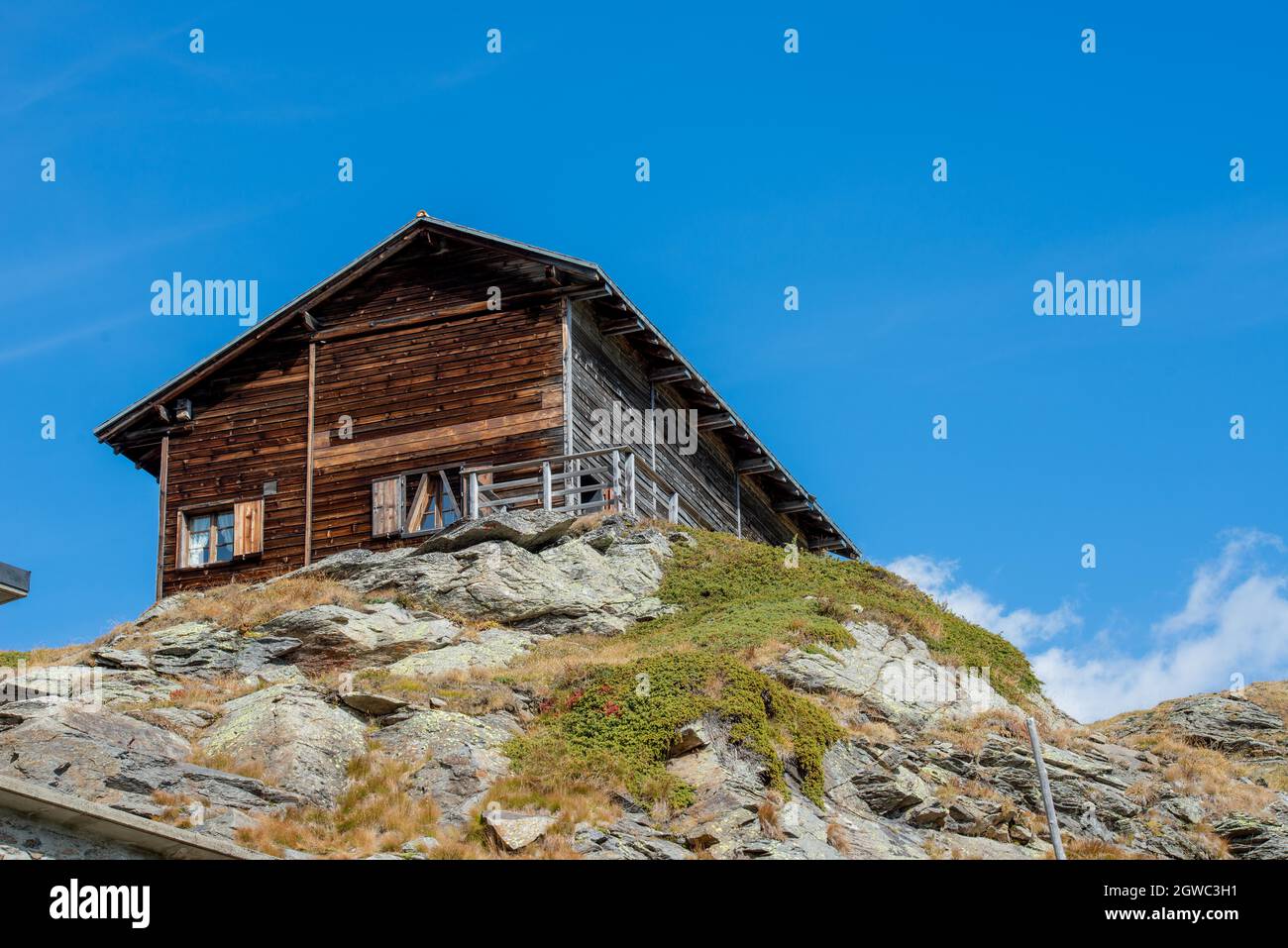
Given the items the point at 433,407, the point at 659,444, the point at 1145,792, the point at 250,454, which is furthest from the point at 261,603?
the point at 1145,792

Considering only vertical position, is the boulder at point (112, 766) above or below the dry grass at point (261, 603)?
below

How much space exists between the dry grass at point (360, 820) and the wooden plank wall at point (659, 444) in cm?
1388

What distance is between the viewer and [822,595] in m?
27.3

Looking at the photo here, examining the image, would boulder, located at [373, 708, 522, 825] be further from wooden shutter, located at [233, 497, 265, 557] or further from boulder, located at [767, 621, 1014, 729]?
wooden shutter, located at [233, 497, 265, 557]

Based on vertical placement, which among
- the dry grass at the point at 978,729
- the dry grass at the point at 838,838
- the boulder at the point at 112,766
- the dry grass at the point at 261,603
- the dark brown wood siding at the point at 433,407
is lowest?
the dry grass at the point at 838,838

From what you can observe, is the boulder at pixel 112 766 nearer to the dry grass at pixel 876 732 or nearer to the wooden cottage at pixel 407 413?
the dry grass at pixel 876 732

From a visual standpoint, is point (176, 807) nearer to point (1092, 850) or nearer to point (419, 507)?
point (1092, 850)

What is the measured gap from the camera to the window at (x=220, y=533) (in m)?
34.3

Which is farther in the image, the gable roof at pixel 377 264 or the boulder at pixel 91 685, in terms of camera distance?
the gable roof at pixel 377 264

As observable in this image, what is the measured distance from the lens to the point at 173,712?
21297mm

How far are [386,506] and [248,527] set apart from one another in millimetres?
3305

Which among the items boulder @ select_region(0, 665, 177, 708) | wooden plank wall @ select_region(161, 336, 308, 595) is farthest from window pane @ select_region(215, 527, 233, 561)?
boulder @ select_region(0, 665, 177, 708)

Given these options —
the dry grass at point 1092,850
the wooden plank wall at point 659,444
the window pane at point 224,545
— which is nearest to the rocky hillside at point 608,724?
the dry grass at point 1092,850
